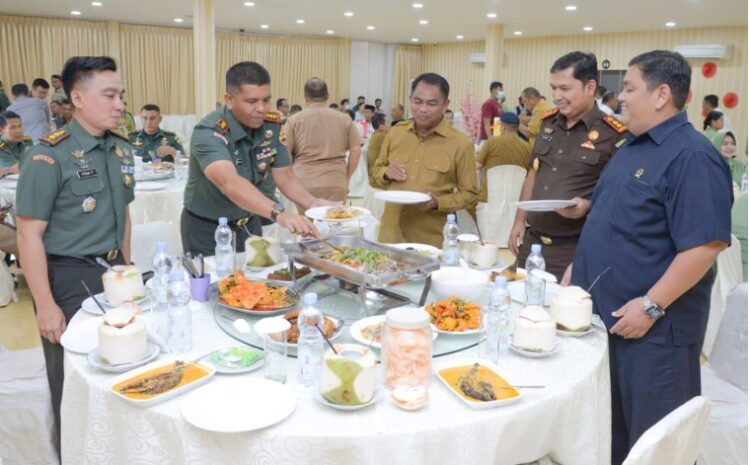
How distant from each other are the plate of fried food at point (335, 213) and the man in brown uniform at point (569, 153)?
31.1 inches

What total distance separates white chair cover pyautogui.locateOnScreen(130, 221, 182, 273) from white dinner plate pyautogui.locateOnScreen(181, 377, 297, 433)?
144cm

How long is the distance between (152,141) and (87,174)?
3.78 metres

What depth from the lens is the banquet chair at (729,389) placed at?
2025 millimetres

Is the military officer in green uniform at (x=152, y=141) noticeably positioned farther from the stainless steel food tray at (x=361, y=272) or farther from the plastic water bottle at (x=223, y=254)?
the stainless steel food tray at (x=361, y=272)

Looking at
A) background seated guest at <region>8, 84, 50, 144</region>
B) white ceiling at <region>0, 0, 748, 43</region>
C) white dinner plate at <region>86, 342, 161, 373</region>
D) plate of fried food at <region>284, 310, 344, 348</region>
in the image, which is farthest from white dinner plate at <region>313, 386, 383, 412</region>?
white ceiling at <region>0, 0, 748, 43</region>

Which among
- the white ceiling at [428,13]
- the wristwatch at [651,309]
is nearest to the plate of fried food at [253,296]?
the wristwatch at [651,309]

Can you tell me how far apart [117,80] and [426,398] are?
4.92 feet

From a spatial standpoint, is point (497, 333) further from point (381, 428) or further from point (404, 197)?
point (404, 197)

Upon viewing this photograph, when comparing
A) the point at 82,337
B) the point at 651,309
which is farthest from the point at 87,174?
the point at 651,309

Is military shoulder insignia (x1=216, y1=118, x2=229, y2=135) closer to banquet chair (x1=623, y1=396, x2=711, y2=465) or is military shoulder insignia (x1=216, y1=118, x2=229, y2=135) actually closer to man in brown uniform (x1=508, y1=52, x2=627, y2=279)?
man in brown uniform (x1=508, y1=52, x2=627, y2=279)

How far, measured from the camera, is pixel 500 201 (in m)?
5.62

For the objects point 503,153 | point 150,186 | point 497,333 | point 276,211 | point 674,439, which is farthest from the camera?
point 503,153

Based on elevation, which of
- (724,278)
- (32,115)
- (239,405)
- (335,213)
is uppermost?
(32,115)

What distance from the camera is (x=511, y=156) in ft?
18.1
